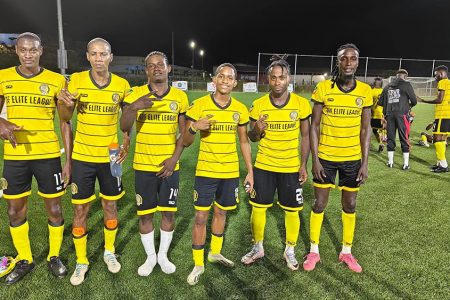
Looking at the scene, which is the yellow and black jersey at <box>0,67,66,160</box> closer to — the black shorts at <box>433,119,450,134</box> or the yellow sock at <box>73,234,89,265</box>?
the yellow sock at <box>73,234,89,265</box>

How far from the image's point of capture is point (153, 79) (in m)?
3.45

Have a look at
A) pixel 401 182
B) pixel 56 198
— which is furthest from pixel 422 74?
pixel 56 198

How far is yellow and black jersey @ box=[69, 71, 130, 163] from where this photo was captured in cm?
342

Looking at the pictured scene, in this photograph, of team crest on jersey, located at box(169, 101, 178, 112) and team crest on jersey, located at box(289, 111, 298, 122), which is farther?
team crest on jersey, located at box(289, 111, 298, 122)

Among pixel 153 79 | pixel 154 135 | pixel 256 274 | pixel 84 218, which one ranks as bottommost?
pixel 256 274

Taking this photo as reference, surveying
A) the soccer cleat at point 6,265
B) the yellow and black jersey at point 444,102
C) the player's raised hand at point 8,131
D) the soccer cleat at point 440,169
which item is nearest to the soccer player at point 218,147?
the player's raised hand at point 8,131

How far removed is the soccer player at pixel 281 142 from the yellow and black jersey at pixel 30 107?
6.92 ft

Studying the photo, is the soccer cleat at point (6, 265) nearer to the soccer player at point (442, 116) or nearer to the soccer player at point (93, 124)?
the soccer player at point (93, 124)

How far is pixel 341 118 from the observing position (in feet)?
12.2

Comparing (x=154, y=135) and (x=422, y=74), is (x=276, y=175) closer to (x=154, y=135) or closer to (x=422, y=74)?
(x=154, y=135)

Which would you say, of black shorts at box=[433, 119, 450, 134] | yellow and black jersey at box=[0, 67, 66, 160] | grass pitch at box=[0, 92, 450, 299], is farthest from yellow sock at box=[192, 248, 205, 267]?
black shorts at box=[433, 119, 450, 134]

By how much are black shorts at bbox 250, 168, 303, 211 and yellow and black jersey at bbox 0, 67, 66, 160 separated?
2224mm

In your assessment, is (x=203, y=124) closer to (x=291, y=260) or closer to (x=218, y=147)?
(x=218, y=147)

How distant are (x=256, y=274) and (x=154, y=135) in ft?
6.20
